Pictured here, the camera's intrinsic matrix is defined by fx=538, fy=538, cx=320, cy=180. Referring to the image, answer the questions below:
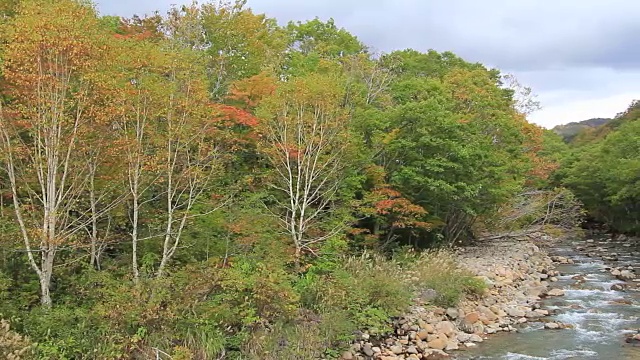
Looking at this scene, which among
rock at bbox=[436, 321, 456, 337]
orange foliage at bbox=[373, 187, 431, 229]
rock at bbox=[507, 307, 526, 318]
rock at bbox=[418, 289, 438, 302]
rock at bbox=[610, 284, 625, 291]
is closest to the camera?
rock at bbox=[436, 321, 456, 337]

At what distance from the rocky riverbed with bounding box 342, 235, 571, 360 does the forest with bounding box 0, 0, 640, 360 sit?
1.87 ft

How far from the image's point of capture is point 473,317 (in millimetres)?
15680

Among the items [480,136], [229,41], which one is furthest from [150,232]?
[480,136]

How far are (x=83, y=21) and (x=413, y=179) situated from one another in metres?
12.5

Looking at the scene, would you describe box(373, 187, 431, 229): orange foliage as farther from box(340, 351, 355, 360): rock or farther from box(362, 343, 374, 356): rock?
box(340, 351, 355, 360): rock

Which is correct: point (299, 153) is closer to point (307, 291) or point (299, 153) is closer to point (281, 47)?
point (307, 291)

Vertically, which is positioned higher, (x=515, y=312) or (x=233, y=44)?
(x=233, y=44)

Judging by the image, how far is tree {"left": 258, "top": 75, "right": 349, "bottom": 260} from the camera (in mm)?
14930

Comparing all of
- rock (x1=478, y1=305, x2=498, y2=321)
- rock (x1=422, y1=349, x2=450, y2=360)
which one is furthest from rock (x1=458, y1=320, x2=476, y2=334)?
rock (x1=422, y1=349, x2=450, y2=360)

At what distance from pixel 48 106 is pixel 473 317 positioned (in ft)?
40.4

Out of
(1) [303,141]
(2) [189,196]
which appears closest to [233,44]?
(1) [303,141]

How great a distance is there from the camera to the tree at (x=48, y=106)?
1024cm

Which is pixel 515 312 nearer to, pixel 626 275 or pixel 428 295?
pixel 428 295

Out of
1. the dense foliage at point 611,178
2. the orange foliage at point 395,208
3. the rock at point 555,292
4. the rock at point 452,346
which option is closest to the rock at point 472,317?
the rock at point 452,346
